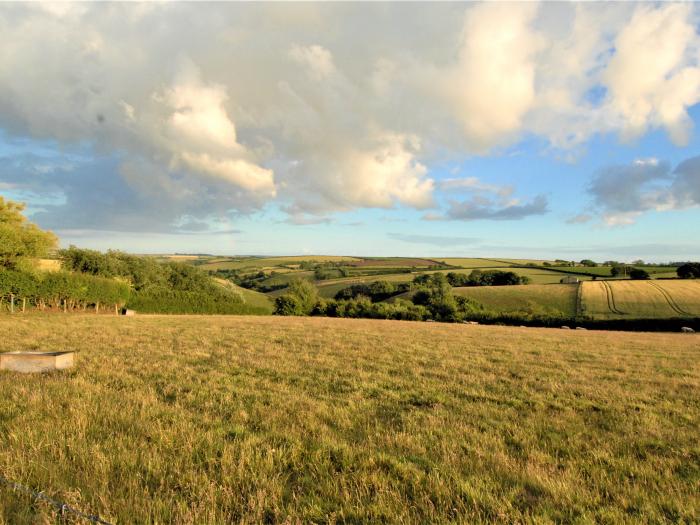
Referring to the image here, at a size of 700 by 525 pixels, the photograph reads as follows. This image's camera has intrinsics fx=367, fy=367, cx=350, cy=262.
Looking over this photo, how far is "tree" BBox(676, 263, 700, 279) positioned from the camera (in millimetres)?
90938

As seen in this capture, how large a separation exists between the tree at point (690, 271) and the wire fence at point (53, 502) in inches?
4808

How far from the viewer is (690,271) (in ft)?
303

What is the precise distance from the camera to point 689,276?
91125 millimetres

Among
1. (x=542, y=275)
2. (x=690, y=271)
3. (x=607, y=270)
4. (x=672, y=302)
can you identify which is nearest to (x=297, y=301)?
(x=672, y=302)

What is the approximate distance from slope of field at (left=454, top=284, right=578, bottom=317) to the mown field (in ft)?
210

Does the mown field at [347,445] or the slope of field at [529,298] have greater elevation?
the mown field at [347,445]

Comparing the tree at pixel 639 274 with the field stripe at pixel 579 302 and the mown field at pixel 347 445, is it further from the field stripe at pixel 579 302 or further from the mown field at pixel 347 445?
the mown field at pixel 347 445

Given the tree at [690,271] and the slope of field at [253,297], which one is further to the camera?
the slope of field at [253,297]

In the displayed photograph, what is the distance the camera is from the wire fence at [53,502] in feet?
11.8

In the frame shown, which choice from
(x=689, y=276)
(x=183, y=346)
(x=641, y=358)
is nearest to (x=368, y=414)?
→ (x=183, y=346)

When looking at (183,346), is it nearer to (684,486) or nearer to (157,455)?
(157,455)

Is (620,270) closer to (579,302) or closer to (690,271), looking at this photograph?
(690,271)

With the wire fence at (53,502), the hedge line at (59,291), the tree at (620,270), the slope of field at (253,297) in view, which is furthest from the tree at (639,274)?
the wire fence at (53,502)

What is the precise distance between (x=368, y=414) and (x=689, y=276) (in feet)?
389
